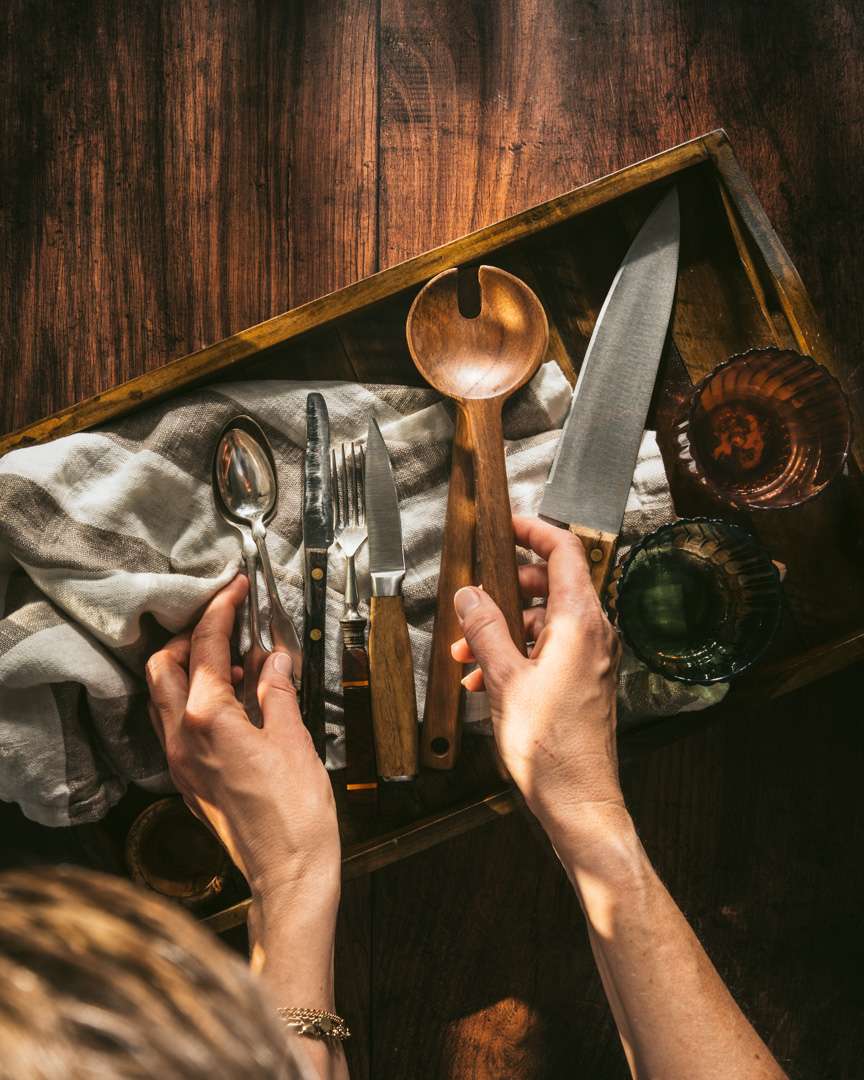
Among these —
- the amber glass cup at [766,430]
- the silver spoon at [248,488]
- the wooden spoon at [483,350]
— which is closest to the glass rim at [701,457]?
the amber glass cup at [766,430]

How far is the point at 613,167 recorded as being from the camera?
2.53ft

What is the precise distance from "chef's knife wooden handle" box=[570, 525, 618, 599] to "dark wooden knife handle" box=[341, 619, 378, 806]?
0.19 metres

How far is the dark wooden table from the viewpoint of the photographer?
0.75 metres

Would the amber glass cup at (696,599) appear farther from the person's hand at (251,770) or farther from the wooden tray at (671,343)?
the person's hand at (251,770)

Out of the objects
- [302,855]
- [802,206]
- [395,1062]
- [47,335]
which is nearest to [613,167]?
[802,206]

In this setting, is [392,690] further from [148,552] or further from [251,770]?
[148,552]

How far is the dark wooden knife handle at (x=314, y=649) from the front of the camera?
61 centimetres

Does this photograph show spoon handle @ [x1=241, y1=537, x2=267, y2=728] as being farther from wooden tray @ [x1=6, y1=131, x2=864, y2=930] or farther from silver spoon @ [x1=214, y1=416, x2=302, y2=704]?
wooden tray @ [x1=6, y1=131, x2=864, y2=930]

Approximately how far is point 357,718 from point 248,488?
21 centimetres

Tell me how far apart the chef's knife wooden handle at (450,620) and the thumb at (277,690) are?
0.11 m

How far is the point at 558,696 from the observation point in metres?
0.55

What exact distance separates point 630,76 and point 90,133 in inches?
21.9

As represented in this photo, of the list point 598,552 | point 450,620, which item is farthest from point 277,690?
point 598,552

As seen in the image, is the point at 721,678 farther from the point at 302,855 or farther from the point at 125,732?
the point at 125,732
